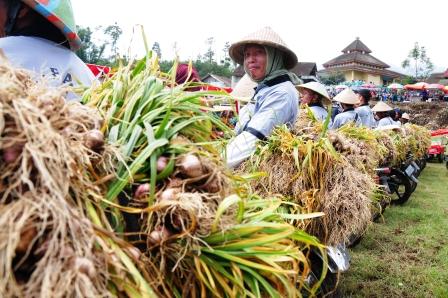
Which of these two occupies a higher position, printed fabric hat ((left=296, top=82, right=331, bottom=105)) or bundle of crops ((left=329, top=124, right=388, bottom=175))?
printed fabric hat ((left=296, top=82, right=331, bottom=105))

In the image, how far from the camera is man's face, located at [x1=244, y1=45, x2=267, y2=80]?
3285mm

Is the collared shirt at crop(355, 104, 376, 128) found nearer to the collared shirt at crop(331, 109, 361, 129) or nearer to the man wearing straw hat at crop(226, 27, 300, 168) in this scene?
the collared shirt at crop(331, 109, 361, 129)

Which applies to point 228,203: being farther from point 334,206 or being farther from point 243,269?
point 334,206

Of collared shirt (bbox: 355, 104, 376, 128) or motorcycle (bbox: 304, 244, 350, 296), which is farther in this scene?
collared shirt (bbox: 355, 104, 376, 128)

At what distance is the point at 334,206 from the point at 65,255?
7.22 feet

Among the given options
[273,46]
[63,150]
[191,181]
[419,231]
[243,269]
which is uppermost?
[273,46]

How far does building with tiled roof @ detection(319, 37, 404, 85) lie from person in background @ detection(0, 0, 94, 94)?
6080 centimetres

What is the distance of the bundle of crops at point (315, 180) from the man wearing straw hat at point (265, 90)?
0.10 m

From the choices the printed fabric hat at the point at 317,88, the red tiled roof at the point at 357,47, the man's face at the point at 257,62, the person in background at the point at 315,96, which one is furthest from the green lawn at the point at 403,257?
the red tiled roof at the point at 357,47

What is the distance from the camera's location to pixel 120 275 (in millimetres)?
985

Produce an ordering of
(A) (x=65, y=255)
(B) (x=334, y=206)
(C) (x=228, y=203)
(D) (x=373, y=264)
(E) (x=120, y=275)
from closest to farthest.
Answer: (A) (x=65, y=255) → (E) (x=120, y=275) → (C) (x=228, y=203) → (B) (x=334, y=206) → (D) (x=373, y=264)

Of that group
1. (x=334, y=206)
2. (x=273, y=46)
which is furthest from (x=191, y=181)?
(x=273, y=46)

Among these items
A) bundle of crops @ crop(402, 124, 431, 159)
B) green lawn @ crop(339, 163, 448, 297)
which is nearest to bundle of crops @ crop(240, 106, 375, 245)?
green lawn @ crop(339, 163, 448, 297)

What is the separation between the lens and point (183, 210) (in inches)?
45.7
